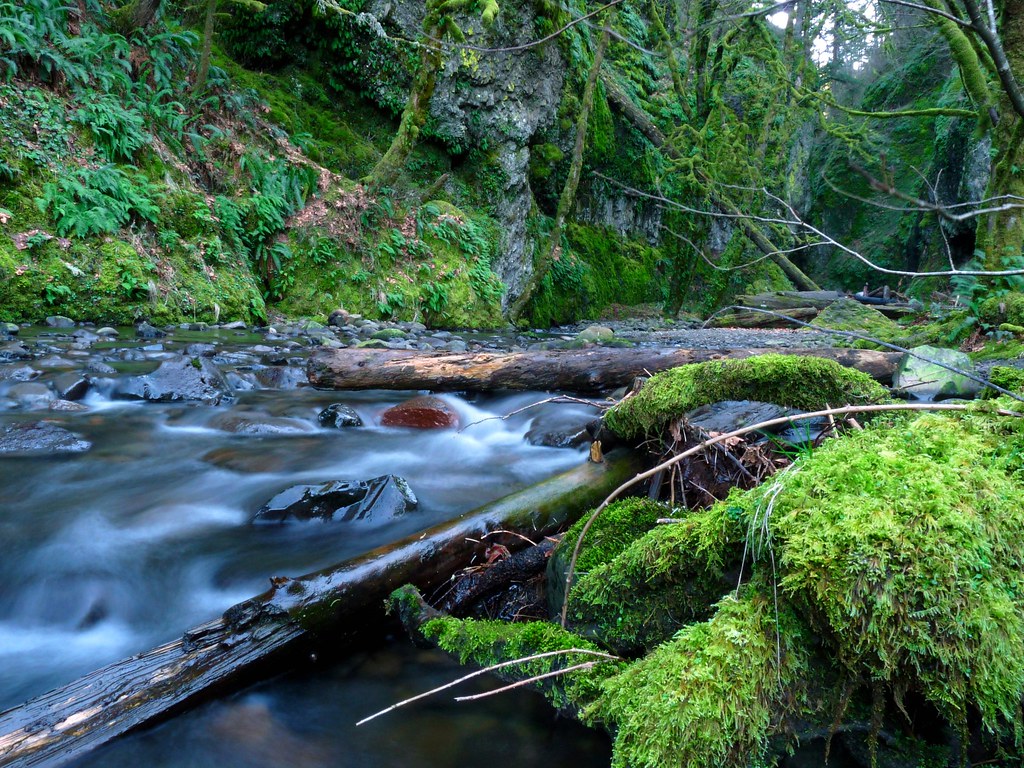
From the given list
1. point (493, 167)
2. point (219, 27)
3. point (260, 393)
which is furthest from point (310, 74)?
point (260, 393)

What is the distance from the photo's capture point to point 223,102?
11148mm

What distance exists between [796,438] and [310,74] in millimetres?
14305

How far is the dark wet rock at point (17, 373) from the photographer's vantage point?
5176mm

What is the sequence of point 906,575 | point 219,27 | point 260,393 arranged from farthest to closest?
point 219,27, point 260,393, point 906,575

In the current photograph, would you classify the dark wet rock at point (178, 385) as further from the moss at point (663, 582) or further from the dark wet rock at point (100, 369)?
the moss at point (663, 582)

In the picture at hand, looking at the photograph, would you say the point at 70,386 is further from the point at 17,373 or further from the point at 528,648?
the point at 528,648

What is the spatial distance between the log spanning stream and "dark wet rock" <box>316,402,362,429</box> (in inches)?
3.8

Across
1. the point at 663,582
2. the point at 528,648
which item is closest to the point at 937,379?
the point at 663,582

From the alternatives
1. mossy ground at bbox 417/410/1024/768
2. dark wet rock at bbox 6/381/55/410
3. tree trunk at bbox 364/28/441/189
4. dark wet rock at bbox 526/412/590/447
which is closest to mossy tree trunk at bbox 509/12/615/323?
tree trunk at bbox 364/28/441/189

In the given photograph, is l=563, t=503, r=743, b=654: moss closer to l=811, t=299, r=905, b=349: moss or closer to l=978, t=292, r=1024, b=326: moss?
l=978, t=292, r=1024, b=326: moss

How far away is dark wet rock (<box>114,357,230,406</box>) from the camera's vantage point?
5.39 m

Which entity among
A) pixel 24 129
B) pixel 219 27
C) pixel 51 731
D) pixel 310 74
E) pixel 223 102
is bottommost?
pixel 51 731

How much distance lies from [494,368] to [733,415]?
96.2 inches

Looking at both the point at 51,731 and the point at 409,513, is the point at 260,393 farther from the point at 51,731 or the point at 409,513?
the point at 51,731
